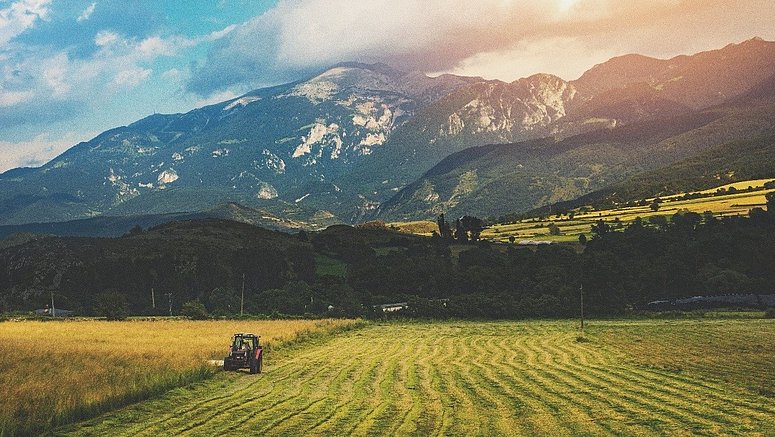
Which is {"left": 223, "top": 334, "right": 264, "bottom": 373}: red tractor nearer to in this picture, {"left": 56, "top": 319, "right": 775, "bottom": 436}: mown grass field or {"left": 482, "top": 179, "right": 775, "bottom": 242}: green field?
{"left": 56, "top": 319, "right": 775, "bottom": 436}: mown grass field

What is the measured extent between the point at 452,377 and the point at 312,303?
7122cm

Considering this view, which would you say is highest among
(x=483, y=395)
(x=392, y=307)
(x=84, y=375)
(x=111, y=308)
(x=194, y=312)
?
(x=84, y=375)

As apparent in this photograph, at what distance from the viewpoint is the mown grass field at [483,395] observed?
19406 mm

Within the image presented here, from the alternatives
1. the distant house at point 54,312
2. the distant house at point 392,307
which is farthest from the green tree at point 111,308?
the distant house at point 392,307

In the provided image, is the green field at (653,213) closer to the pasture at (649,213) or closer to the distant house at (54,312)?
the pasture at (649,213)

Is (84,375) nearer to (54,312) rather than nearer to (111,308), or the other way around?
(111,308)

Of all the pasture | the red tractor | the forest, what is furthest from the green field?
the red tractor

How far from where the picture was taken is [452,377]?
1199 inches

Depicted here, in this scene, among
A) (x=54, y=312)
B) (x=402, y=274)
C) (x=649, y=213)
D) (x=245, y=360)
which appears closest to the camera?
(x=245, y=360)

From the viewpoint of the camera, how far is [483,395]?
81.7 feet

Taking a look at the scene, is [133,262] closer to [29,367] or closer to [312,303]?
[312,303]

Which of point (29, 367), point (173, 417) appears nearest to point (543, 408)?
point (173, 417)

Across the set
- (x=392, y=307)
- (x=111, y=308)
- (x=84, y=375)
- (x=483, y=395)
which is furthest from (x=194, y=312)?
(x=483, y=395)

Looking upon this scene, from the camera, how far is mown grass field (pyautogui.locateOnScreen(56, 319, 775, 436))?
19.4 m
